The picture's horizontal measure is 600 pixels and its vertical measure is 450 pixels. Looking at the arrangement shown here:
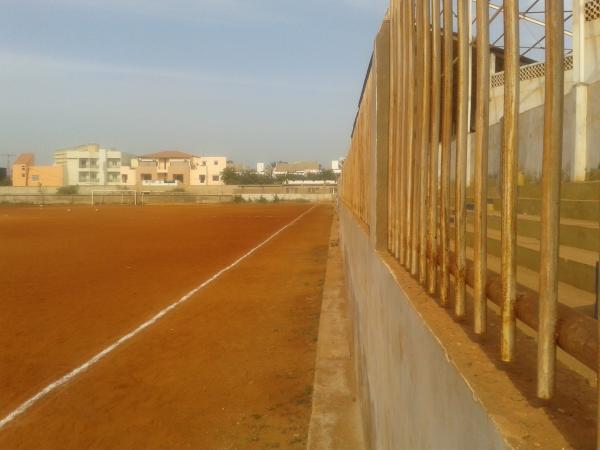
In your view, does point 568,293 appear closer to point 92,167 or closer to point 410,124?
point 410,124

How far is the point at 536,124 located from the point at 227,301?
19.9 feet

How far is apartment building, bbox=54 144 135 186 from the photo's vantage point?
12431cm

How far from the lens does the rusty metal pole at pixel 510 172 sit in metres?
1.48

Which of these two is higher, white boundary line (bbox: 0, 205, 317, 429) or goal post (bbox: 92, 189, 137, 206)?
goal post (bbox: 92, 189, 137, 206)

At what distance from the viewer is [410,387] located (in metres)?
2.16

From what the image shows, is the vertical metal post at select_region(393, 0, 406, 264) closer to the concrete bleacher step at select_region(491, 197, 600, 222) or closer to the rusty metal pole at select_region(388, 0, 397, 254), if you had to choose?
the rusty metal pole at select_region(388, 0, 397, 254)

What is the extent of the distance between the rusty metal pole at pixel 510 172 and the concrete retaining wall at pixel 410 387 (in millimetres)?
183

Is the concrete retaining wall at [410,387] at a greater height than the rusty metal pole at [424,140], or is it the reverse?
the rusty metal pole at [424,140]

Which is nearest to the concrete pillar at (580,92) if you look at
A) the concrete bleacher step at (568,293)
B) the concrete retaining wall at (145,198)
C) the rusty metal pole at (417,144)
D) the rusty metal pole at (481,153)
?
the concrete bleacher step at (568,293)

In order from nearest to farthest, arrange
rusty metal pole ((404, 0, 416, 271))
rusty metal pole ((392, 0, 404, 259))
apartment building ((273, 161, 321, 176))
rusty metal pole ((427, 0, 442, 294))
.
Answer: rusty metal pole ((427, 0, 442, 294)) < rusty metal pole ((404, 0, 416, 271)) < rusty metal pole ((392, 0, 404, 259)) < apartment building ((273, 161, 321, 176))

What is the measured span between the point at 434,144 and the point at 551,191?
Result: 1.17m

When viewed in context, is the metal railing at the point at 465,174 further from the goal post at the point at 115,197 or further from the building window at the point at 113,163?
the building window at the point at 113,163

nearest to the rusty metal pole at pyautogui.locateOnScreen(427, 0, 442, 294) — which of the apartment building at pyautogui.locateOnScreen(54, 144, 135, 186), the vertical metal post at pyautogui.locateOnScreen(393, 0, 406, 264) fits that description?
the vertical metal post at pyautogui.locateOnScreen(393, 0, 406, 264)

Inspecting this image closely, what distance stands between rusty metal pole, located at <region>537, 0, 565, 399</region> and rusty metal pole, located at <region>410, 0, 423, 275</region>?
1323mm
